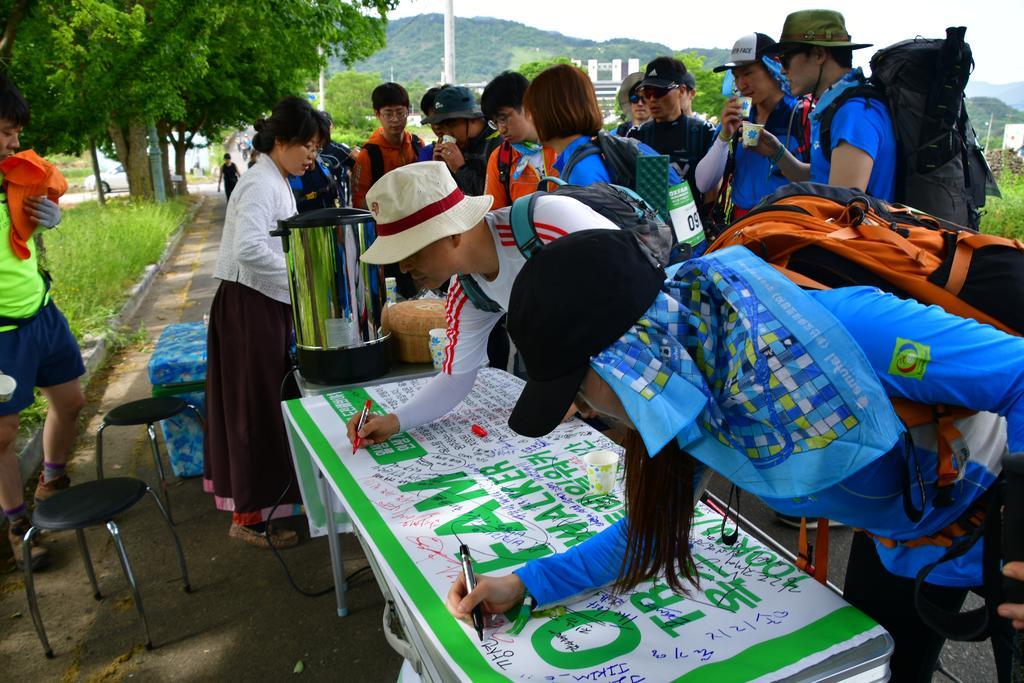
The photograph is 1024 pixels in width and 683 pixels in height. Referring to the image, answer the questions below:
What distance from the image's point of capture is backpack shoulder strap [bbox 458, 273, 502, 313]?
1978 mm

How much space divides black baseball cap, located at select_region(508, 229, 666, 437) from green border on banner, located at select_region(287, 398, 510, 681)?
1.51 feet

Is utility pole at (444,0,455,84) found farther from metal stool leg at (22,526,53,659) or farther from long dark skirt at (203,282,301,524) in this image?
metal stool leg at (22,526,53,659)

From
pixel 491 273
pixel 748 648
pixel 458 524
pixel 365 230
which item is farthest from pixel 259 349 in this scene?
pixel 748 648

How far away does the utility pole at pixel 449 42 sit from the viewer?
1137 centimetres

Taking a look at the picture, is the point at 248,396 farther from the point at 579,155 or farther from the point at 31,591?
the point at 579,155

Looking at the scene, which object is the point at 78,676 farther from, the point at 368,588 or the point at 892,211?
the point at 892,211

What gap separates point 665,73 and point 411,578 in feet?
11.5

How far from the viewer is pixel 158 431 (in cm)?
468

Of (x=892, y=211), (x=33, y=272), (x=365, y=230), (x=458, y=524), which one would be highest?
(x=892, y=211)

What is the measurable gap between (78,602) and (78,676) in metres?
0.51

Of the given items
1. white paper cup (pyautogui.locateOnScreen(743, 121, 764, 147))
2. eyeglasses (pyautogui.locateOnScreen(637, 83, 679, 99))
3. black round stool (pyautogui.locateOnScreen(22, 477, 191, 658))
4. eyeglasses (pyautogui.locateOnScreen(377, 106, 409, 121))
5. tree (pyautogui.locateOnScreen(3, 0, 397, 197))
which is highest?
tree (pyautogui.locateOnScreen(3, 0, 397, 197))

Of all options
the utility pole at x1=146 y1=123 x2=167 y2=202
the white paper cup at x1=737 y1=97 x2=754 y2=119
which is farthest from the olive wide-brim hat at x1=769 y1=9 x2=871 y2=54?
the utility pole at x1=146 y1=123 x2=167 y2=202

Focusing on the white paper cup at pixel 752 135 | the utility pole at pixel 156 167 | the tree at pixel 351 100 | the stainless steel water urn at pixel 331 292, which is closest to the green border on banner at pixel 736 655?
the stainless steel water urn at pixel 331 292

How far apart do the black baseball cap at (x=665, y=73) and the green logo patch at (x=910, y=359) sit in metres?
3.37
